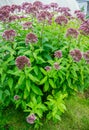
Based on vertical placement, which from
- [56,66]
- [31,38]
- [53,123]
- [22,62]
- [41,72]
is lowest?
[53,123]

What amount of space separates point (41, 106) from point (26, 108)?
0.64ft

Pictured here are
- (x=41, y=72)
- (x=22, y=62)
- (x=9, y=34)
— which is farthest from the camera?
(x=41, y=72)

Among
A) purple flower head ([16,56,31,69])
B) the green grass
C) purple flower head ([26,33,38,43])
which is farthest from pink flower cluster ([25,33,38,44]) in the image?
the green grass

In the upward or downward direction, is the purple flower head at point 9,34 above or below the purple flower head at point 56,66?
above

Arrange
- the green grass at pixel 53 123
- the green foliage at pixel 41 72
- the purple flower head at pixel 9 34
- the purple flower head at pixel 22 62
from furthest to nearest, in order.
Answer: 1. the green grass at pixel 53 123
2. the green foliage at pixel 41 72
3. the purple flower head at pixel 9 34
4. the purple flower head at pixel 22 62

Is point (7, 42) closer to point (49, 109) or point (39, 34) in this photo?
point (39, 34)

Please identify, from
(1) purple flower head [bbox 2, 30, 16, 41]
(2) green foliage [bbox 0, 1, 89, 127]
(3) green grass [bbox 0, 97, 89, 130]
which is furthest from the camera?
(3) green grass [bbox 0, 97, 89, 130]

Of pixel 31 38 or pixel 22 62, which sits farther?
pixel 31 38

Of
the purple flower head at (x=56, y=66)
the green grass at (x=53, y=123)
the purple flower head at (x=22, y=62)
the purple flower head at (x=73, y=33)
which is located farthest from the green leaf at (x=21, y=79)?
the green grass at (x=53, y=123)

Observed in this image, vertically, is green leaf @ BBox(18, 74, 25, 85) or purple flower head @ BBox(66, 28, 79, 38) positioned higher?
purple flower head @ BBox(66, 28, 79, 38)

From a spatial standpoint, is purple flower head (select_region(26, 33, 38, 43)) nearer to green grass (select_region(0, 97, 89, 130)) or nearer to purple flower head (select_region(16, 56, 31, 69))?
purple flower head (select_region(16, 56, 31, 69))

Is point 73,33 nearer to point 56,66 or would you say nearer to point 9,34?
point 56,66

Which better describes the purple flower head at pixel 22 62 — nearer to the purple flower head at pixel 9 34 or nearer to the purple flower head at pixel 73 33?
the purple flower head at pixel 9 34

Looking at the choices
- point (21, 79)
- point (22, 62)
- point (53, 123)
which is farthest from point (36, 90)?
point (53, 123)
